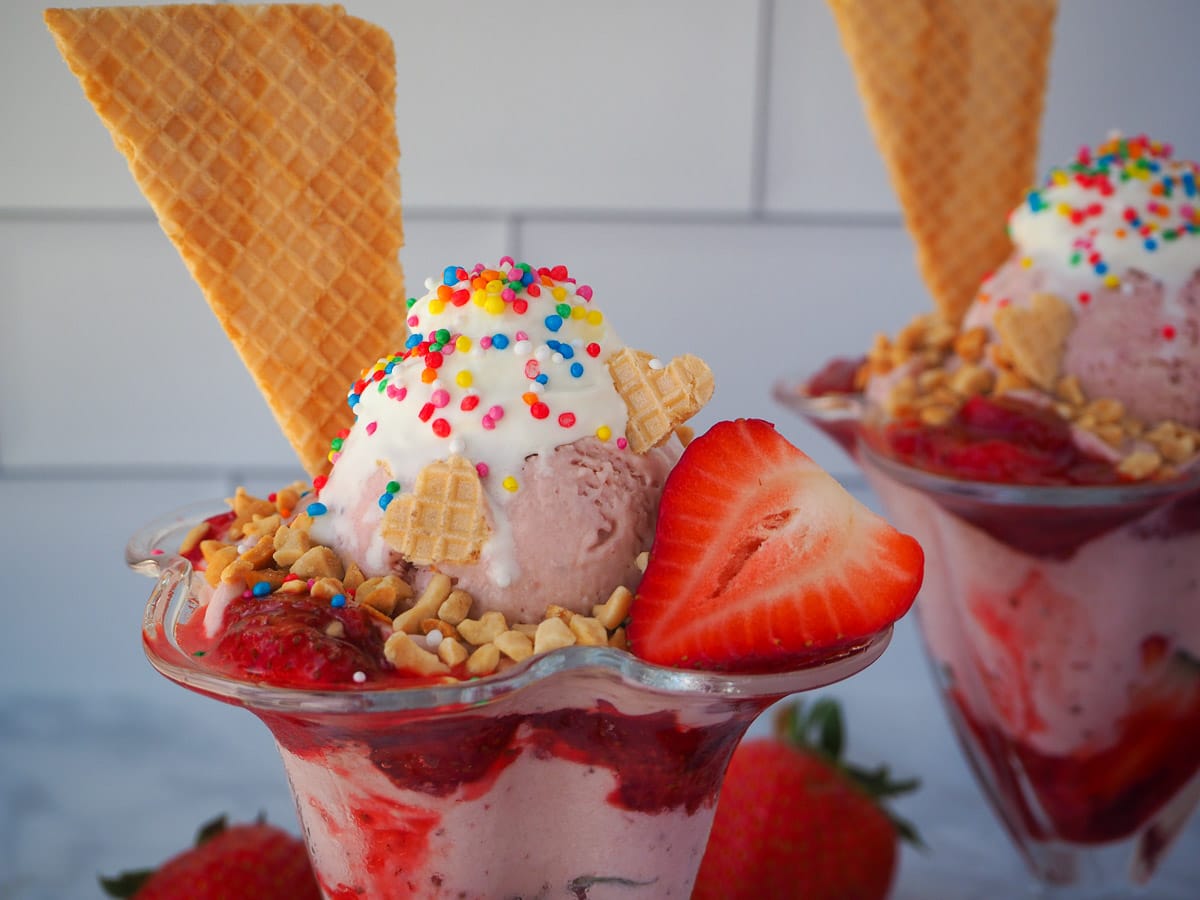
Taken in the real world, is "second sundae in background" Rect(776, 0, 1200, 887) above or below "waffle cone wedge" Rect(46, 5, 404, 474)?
below

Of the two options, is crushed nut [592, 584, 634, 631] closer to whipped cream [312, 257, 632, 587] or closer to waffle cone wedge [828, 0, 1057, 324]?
whipped cream [312, 257, 632, 587]

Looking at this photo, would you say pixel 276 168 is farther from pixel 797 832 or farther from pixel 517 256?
pixel 517 256

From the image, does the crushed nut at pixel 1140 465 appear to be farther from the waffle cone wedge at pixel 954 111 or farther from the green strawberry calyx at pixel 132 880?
the green strawberry calyx at pixel 132 880

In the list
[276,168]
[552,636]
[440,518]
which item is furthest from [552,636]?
[276,168]

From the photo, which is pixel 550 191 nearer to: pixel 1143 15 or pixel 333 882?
pixel 1143 15

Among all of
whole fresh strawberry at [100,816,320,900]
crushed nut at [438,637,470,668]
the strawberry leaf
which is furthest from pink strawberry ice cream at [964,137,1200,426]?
the strawberry leaf

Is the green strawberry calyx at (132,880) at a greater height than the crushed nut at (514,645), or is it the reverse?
the crushed nut at (514,645)

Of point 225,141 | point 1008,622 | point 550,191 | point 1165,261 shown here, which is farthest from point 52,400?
point 1165,261

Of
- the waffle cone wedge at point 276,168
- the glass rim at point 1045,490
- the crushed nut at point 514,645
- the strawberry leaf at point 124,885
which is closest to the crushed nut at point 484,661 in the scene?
the crushed nut at point 514,645
